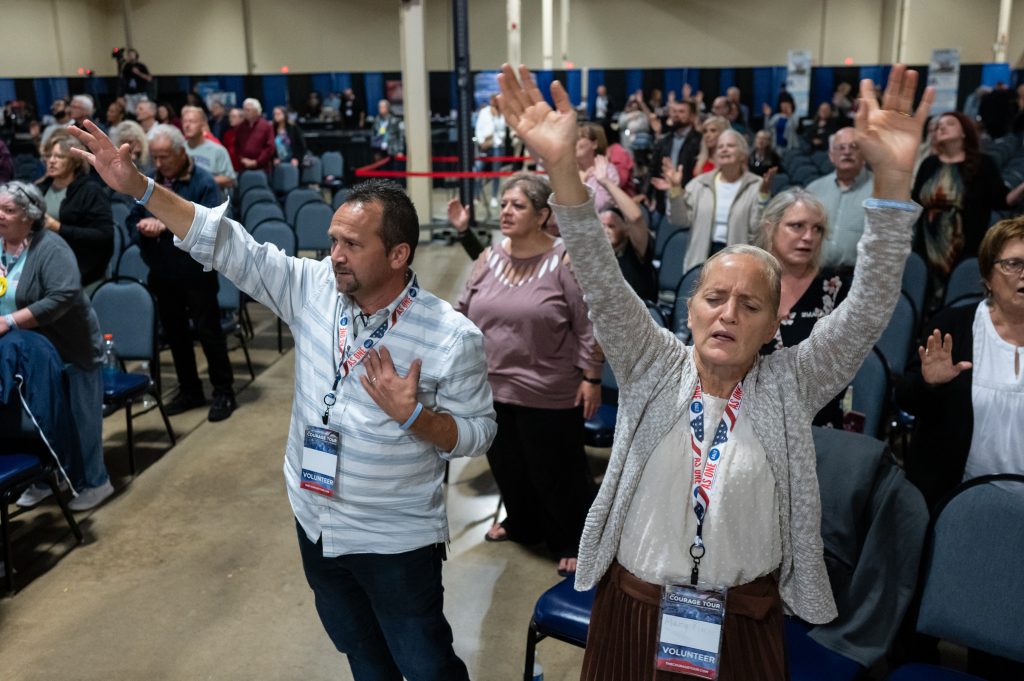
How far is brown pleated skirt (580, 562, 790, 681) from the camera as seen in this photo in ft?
5.30

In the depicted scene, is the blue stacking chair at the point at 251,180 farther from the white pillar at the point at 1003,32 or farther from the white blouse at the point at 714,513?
the white pillar at the point at 1003,32

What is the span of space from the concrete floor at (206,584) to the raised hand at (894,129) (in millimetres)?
2011

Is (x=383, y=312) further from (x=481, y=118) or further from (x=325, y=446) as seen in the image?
(x=481, y=118)

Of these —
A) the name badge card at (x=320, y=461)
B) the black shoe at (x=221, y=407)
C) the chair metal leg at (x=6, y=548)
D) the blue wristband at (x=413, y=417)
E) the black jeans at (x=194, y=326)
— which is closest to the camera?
the blue wristband at (x=413, y=417)

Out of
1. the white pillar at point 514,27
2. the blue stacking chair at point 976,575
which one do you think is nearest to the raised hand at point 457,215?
the blue stacking chair at point 976,575

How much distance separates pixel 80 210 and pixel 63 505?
1.80 metres

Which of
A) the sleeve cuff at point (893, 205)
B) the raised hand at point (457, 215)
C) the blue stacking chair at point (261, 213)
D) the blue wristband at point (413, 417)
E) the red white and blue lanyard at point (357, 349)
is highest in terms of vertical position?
the sleeve cuff at point (893, 205)

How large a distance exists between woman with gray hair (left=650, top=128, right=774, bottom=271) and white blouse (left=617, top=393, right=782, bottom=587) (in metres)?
3.09

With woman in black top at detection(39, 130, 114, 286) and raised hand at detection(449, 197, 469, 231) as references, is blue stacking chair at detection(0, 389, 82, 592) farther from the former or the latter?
raised hand at detection(449, 197, 469, 231)

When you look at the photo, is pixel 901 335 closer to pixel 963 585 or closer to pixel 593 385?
pixel 593 385

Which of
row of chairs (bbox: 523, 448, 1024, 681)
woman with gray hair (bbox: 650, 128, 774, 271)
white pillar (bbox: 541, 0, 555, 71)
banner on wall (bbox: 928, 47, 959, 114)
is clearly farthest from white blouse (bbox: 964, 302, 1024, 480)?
white pillar (bbox: 541, 0, 555, 71)

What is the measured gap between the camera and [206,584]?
134 inches

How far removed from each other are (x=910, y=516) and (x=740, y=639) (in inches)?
28.4

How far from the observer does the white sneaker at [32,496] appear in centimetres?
394
